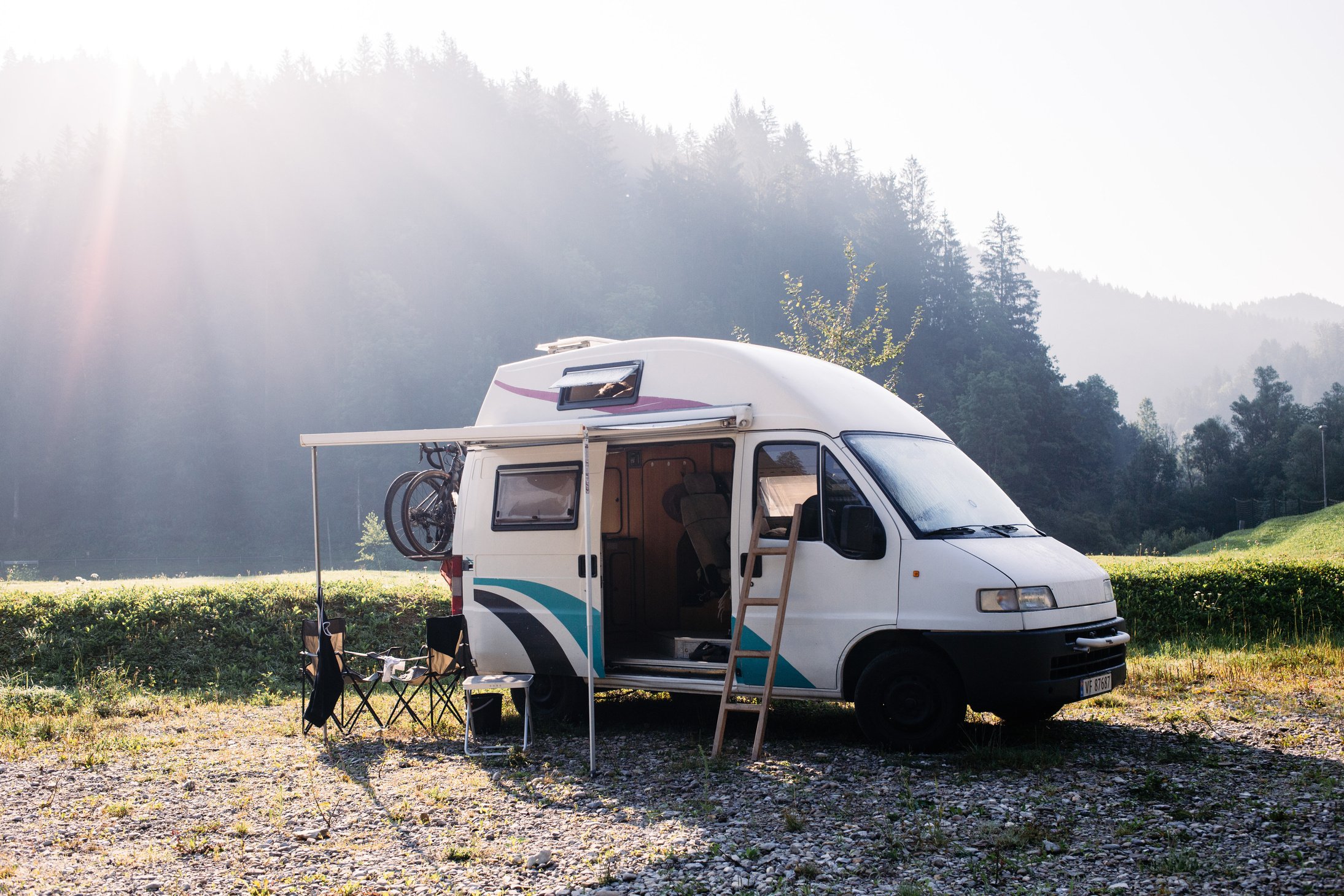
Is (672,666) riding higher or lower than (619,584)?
lower

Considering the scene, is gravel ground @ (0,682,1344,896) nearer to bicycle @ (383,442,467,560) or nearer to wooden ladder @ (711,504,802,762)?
wooden ladder @ (711,504,802,762)

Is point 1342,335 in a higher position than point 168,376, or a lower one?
higher

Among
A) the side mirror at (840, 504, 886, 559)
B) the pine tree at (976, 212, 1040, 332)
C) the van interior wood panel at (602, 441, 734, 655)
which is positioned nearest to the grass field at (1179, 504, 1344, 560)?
the van interior wood panel at (602, 441, 734, 655)

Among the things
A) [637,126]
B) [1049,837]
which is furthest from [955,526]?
[637,126]

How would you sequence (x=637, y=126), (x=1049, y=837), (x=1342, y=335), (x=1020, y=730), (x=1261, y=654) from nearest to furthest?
1. (x=1049, y=837)
2. (x=1020, y=730)
3. (x=1261, y=654)
4. (x=637, y=126)
5. (x=1342, y=335)

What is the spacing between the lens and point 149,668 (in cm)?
1173

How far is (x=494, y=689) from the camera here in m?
8.02

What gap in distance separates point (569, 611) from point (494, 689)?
0.83m

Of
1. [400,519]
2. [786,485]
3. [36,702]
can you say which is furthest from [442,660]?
[36,702]

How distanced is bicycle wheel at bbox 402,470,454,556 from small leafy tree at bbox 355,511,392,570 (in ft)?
66.5

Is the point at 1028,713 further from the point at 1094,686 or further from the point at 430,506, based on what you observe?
the point at 430,506

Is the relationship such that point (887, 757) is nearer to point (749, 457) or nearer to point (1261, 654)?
point (749, 457)

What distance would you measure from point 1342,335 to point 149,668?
8147 inches

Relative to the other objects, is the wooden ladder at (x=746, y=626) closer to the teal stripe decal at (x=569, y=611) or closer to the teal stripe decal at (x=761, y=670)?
the teal stripe decal at (x=761, y=670)
